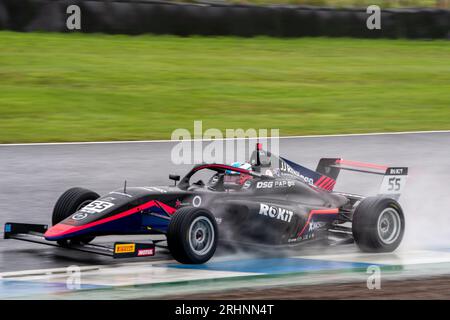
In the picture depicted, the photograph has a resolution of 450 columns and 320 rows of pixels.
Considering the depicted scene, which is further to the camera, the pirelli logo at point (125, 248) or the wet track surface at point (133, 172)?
the wet track surface at point (133, 172)

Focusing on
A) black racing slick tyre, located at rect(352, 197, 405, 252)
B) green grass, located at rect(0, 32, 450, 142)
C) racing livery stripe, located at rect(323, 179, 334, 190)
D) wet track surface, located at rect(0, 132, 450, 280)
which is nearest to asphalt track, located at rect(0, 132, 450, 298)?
wet track surface, located at rect(0, 132, 450, 280)

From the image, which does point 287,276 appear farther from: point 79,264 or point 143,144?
point 143,144

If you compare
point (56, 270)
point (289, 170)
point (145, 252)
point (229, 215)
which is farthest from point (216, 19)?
point (56, 270)

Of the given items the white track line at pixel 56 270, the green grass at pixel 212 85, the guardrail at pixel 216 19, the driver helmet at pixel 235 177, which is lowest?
the white track line at pixel 56 270

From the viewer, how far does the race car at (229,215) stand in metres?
8.41

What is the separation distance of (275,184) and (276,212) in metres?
0.37

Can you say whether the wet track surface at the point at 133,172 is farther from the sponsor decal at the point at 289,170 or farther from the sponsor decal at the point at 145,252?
the sponsor decal at the point at 289,170

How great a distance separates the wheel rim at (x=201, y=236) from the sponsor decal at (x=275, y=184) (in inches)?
39.6

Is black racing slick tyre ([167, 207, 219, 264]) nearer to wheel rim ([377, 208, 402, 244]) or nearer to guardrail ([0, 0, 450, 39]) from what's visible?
wheel rim ([377, 208, 402, 244])

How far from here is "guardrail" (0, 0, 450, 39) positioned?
70.4ft

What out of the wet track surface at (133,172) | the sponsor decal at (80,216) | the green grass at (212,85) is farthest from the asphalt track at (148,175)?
the green grass at (212,85)

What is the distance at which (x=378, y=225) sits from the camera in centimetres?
945

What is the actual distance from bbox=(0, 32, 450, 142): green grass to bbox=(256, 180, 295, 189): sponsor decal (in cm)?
669

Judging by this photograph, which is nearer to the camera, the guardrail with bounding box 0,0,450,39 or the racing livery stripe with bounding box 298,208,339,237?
the racing livery stripe with bounding box 298,208,339,237
